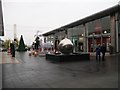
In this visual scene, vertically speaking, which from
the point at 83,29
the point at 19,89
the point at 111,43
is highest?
the point at 83,29

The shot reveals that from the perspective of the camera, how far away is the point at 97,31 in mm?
36125

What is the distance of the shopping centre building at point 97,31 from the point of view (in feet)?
100

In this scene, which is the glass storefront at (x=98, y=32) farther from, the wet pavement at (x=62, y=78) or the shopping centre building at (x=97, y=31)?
the wet pavement at (x=62, y=78)

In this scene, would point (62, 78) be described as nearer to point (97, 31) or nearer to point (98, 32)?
point (98, 32)

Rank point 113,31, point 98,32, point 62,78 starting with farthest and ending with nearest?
1. point 98,32
2. point 113,31
3. point 62,78

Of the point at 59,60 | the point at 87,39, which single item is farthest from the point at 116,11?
the point at 59,60

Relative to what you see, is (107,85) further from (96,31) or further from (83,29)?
(83,29)

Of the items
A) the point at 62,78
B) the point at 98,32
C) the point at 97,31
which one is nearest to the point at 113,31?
the point at 98,32

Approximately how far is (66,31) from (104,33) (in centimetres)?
1367

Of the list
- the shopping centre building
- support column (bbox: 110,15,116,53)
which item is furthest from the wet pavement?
support column (bbox: 110,15,116,53)

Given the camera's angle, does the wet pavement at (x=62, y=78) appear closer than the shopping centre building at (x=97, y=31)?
Yes

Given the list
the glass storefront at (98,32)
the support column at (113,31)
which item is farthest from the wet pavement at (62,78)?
the glass storefront at (98,32)

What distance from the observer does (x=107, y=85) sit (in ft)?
27.2

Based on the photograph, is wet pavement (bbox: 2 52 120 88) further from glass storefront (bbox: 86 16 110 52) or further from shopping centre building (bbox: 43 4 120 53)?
glass storefront (bbox: 86 16 110 52)
